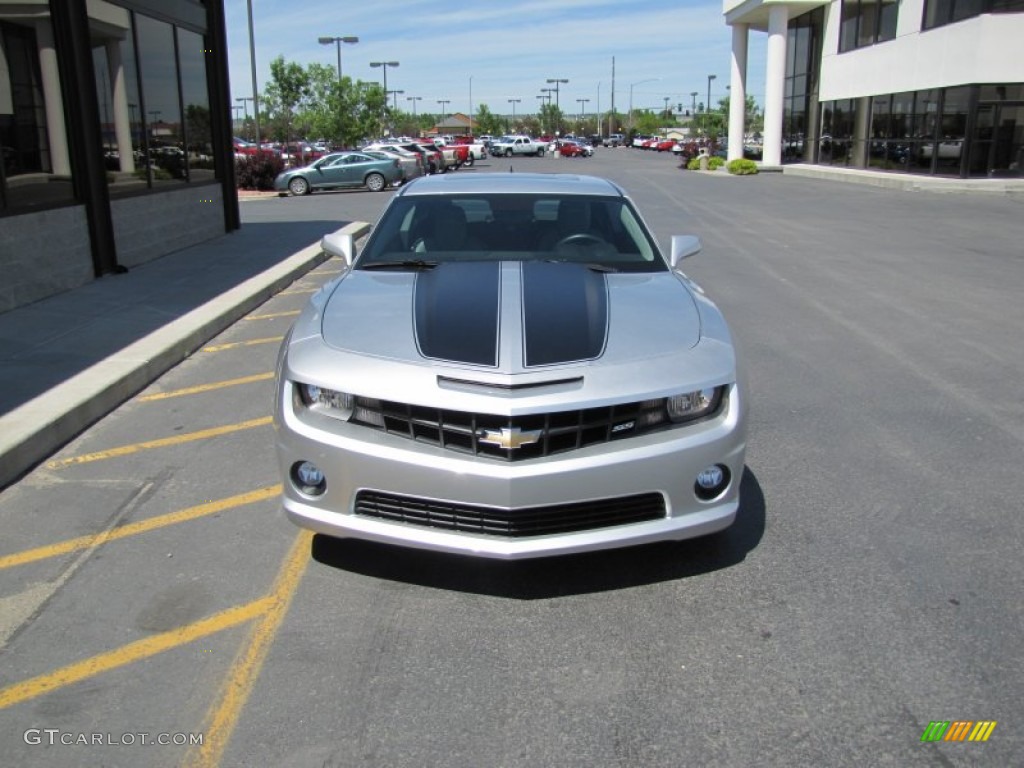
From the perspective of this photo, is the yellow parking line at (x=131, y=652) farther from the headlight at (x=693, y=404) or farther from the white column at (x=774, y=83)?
the white column at (x=774, y=83)

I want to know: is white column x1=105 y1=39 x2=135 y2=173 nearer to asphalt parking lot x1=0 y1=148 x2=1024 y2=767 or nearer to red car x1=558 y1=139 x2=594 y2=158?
asphalt parking lot x1=0 y1=148 x2=1024 y2=767

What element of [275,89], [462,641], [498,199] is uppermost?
[275,89]

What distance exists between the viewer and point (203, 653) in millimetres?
3277

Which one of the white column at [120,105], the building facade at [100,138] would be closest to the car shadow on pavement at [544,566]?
the building facade at [100,138]

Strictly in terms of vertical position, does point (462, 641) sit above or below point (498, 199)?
below

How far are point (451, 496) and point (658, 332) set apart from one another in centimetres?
115

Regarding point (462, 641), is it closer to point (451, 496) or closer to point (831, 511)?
point (451, 496)

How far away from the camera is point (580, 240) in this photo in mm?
5195

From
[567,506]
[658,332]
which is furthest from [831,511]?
[567,506]

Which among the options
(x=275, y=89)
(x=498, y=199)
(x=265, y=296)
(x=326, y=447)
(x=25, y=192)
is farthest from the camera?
(x=275, y=89)

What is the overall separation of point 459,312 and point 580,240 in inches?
58.8

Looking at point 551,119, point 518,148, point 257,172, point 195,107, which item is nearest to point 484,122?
point 551,119

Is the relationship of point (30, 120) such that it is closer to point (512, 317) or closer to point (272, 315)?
point (272, 315)

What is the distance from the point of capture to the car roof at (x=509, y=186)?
5.49 m
